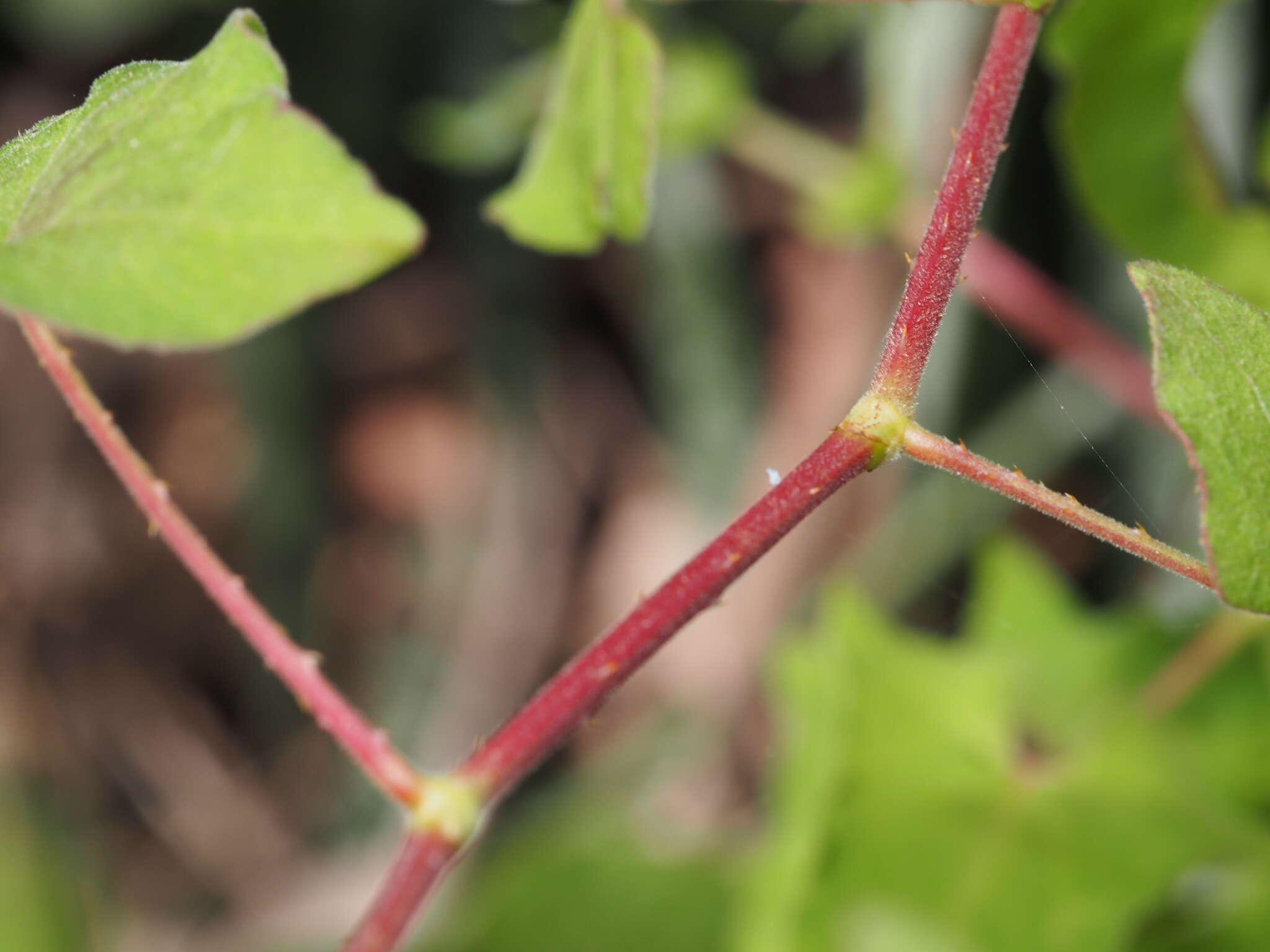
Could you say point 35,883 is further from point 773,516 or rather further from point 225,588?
point 773,516

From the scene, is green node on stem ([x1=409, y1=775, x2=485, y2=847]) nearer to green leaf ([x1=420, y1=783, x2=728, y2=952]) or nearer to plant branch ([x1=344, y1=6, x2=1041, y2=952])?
plant branch ([x1=344, y1=6, x2=1041, y2=952])

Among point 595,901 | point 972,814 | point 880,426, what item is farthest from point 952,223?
point 595,901

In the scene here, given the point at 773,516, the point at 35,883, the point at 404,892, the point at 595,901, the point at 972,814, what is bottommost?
the point at 35,883

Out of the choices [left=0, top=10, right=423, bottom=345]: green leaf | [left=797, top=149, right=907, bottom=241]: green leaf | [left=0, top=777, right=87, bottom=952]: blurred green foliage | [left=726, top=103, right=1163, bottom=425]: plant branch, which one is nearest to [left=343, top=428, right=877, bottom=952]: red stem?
[left=0, top=10, right=423, bottom=345]: green leaf

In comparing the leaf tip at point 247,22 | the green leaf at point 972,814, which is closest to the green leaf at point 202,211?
the leaf tip at point 247,22

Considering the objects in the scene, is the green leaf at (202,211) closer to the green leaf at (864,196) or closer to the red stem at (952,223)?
the red stem at (952,223)

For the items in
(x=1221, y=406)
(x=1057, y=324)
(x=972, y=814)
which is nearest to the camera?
(x=1221, y=406)

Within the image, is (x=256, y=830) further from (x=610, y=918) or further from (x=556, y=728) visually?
(x=556, y=728)
